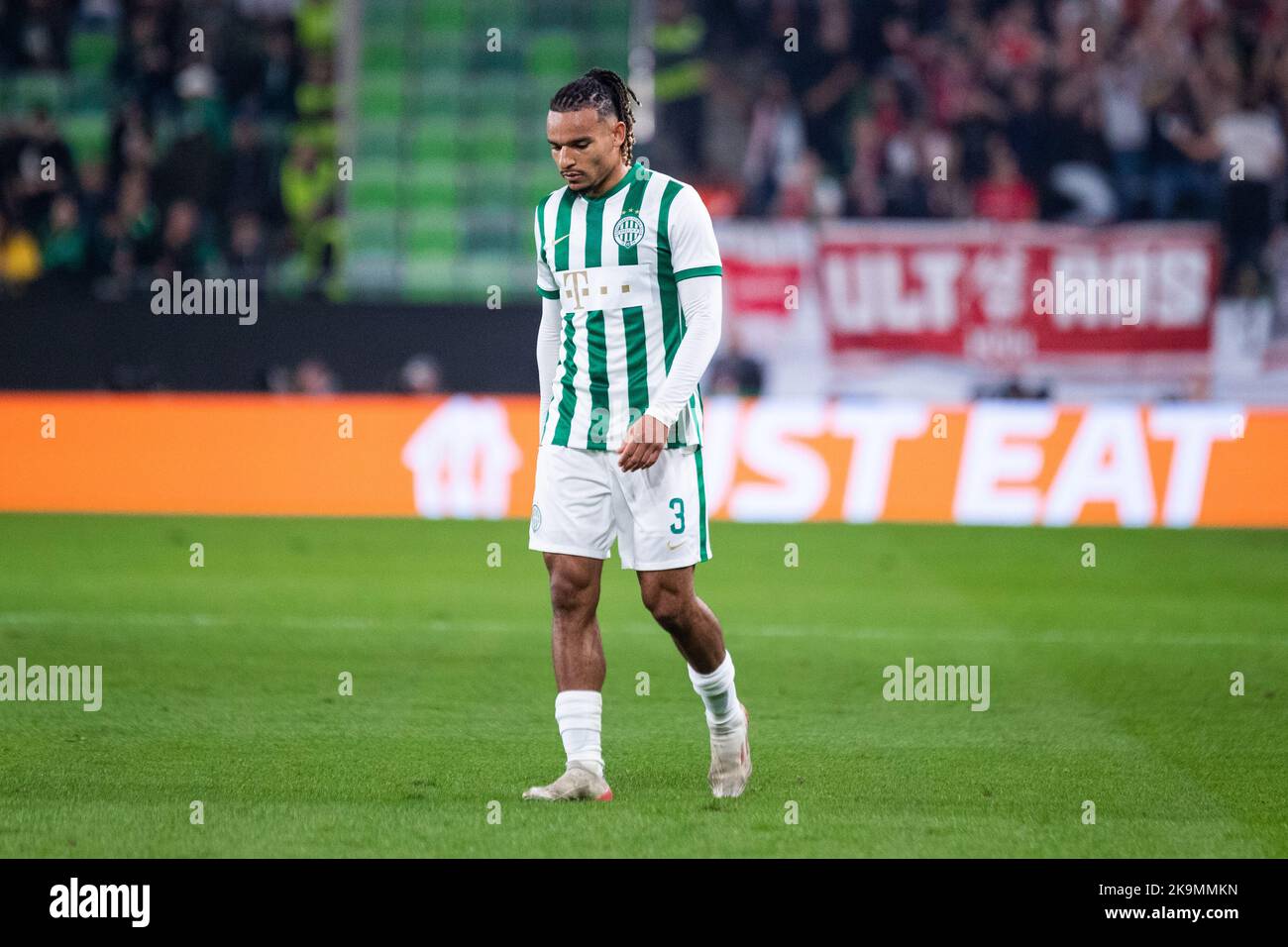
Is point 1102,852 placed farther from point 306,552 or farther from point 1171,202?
point 1171,202

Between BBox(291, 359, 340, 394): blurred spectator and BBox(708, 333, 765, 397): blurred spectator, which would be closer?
BBox(291, 359, 340, 394): blurred spectator

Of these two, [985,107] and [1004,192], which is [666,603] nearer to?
[1004,192]

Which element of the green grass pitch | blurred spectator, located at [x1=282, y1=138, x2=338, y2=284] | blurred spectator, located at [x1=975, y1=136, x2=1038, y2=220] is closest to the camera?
the green grass pitch

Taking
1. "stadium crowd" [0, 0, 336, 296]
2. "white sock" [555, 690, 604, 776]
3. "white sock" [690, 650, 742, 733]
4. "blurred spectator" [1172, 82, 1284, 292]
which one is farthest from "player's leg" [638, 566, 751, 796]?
"blurred spectator" [1172, 82, 1284, 292]

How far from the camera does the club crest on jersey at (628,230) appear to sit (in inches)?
211

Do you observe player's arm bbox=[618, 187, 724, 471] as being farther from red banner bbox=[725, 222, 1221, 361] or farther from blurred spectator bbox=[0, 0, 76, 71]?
blurred spectator bbox=[0, 0, 76, 71]

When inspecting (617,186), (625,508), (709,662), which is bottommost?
(709,662)

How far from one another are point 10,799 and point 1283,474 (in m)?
10.8

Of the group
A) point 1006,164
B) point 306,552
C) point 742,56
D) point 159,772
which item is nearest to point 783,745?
point 159,772

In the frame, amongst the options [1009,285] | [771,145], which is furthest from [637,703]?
[771,145]

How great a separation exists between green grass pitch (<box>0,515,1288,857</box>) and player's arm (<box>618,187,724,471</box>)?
1.13 m

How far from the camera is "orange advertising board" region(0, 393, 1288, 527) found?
13.6 meters

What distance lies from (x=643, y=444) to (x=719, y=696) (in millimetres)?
896

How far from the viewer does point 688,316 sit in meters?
5.32
